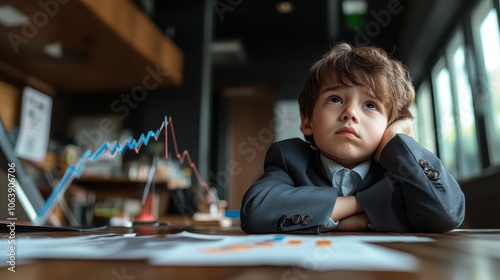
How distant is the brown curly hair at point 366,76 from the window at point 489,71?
41.6 inches

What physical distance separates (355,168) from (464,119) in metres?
1.43

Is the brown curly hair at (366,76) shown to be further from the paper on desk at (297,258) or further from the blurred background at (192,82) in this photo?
the blurred background at (192,82)

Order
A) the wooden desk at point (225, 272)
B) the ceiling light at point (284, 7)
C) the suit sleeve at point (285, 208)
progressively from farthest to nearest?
1. the ceiling light at point (284, 7)
2. the suit sleeve at point (285, 208)
3. the wooden desk at point (225, 272)

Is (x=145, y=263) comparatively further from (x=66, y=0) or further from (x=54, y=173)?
(x=54, y=173)

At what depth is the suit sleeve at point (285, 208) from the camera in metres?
0.48

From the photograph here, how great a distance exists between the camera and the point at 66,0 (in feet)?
6.28

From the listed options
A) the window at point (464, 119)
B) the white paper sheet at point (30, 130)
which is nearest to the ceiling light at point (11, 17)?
the white paper sheet at point (30, 130)

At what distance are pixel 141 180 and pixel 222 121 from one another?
55.7 inches

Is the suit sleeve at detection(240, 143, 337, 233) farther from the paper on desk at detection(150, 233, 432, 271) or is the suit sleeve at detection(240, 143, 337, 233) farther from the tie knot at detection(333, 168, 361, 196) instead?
the paper on desk at detection(150, 233, 432, 271)

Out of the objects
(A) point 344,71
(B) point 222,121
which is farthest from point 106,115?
(A) point 344,71

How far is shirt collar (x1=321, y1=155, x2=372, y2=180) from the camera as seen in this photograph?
598 millimetres

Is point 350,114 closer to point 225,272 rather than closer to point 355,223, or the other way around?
point 355,223

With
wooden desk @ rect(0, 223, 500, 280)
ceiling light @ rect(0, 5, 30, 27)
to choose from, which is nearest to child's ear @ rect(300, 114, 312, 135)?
wooden desk @ rect(0, 223, 500, 280)

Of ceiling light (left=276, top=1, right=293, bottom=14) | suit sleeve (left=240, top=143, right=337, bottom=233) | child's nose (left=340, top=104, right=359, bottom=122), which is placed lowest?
suit sleeve (left=240, top=143, right=337, bottom=233)
